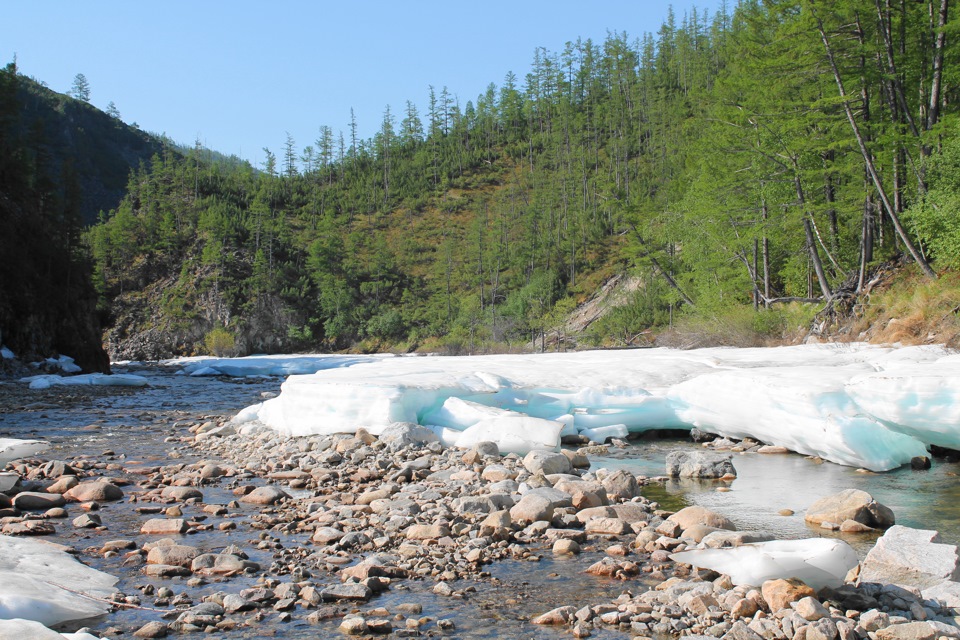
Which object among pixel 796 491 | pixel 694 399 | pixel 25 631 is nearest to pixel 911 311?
pixel 694 399

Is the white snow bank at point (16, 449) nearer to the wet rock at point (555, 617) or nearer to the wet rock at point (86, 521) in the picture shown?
the wet rock at point (86, 521)

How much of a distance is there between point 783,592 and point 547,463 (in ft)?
13.0

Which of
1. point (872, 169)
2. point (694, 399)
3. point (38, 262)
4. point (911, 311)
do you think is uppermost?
point (38, 262)

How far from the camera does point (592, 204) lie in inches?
2360

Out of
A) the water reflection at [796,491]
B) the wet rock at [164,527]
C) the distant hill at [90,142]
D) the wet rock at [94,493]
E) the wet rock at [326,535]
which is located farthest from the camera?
the distant hill at [90,142]

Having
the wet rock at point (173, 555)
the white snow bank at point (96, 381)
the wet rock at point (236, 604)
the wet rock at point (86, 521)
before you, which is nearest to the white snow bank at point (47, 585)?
the wet rock at point (173, 555)

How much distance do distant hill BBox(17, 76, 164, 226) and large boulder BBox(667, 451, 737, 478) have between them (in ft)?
339

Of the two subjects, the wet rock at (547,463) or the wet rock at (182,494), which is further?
the wet rock at (547,463)

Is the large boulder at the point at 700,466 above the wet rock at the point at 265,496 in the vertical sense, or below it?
below

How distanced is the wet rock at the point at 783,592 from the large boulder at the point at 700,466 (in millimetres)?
3903

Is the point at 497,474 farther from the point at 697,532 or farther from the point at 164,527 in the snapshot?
the point at 164,527

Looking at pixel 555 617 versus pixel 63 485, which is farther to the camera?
pixel 63 485

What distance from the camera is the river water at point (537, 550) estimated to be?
3980 millimetres

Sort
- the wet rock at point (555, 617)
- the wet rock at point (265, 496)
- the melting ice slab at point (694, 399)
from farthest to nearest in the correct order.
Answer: the melting ice slab at point (694, 399)
the wet rock at point (265, 496)
the wet rock at point (555, 617)
